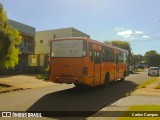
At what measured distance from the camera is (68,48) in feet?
56.0

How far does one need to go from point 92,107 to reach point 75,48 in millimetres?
5084

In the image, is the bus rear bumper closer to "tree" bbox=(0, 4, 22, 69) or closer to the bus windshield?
the bus windshield

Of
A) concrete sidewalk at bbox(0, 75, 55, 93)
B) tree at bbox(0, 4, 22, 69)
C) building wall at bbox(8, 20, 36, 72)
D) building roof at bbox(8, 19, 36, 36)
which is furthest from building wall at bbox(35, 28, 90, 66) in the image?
tree at bbox(0, 4, 22, 69)

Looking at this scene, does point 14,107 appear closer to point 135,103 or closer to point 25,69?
point 135,103

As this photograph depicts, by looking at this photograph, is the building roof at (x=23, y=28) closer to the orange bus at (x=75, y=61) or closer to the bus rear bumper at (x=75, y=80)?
the orange bus at (x=75, y=61)

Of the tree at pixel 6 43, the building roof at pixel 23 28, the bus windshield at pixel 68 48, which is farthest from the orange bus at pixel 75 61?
the building roof at pixel 23 28

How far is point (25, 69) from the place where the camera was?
42.4 metres

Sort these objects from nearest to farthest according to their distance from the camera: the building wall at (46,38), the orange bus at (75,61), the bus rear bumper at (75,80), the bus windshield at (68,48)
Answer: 1. the bus rear bumper at (75,80)
2. the orange bus at (75,61)
3. the bus windshield at (68,48)
4. the building wall at (46,38)

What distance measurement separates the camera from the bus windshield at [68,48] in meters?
16.7

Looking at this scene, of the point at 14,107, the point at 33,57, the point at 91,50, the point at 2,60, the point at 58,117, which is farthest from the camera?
the point at 33,57

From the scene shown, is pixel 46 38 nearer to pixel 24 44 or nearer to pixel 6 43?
pixel 24 44

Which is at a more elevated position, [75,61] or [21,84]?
[75,61]

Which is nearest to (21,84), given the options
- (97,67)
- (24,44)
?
(97,67)

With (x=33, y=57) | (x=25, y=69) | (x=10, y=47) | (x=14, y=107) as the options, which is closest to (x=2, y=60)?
(x=10, y=47)
